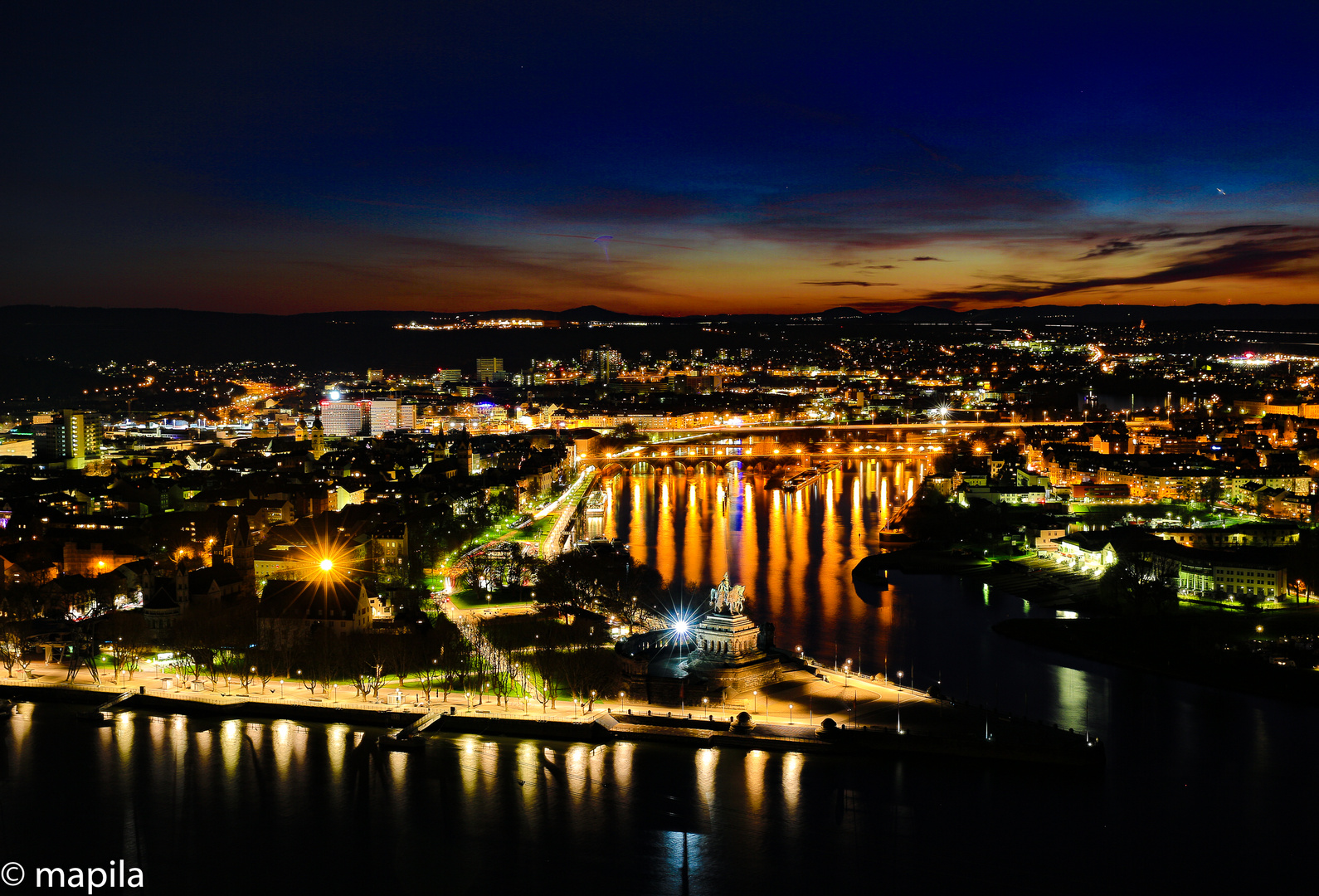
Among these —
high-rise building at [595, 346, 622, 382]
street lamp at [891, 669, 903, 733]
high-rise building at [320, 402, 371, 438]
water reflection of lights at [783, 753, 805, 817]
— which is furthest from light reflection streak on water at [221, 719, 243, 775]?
high-rise building at [595, 346, 622, 382]

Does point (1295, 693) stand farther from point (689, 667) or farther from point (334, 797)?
point (334, 797)

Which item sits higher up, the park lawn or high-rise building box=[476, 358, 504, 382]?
high-rise building box=[476, 358, 504, 382]

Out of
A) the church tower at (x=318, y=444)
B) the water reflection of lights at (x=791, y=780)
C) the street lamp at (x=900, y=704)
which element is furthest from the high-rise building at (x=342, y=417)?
the water reflection of lights at (x=791, y=780)

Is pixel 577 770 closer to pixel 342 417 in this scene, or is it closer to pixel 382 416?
pixel 342 417

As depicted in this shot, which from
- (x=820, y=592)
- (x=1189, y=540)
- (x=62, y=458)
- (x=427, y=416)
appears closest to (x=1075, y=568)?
(x=1189, y=540)

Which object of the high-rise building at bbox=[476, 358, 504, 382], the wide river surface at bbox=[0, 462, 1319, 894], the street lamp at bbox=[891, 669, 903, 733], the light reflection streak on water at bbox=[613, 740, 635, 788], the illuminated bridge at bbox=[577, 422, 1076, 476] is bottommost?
the wide river surface at bbox=[0, 462, 1319, 894]

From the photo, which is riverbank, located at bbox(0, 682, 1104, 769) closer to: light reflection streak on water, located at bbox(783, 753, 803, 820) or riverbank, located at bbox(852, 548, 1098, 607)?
light reflection streak on water, located at bbox(783, 753, 803, 820)

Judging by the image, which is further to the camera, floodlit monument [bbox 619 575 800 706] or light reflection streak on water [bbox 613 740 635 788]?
floodlit monument [bbox 619 575 800 706]

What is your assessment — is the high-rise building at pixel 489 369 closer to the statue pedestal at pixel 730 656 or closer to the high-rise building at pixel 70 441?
the high-rise building at pixel 70 441
